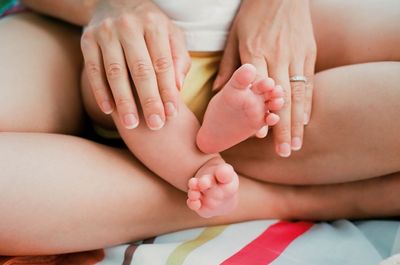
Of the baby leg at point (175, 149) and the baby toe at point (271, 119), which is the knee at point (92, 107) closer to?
the baby leg at point (175, 149)

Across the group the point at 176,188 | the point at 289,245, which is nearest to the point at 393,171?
the point at 289,245

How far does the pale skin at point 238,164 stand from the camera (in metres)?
0.62

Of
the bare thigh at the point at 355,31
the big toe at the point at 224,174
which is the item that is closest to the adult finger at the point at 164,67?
the big toe at the point at 224,174

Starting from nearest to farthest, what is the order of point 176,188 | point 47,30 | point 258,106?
point 258,106, point 176,188, point 47,30

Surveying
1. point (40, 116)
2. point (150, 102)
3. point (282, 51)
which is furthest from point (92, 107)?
point (282, 51)

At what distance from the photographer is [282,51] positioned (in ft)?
2.34

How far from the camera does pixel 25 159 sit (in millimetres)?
627

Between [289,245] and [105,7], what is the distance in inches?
15.7

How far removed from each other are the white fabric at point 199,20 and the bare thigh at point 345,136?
149mm

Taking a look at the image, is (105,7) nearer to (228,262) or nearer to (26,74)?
(26,74)

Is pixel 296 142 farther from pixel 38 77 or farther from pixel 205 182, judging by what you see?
pixel 38 77

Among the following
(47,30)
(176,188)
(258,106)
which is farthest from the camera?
(47,30)

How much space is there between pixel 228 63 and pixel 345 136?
0.60 ft

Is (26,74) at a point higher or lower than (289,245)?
higher
